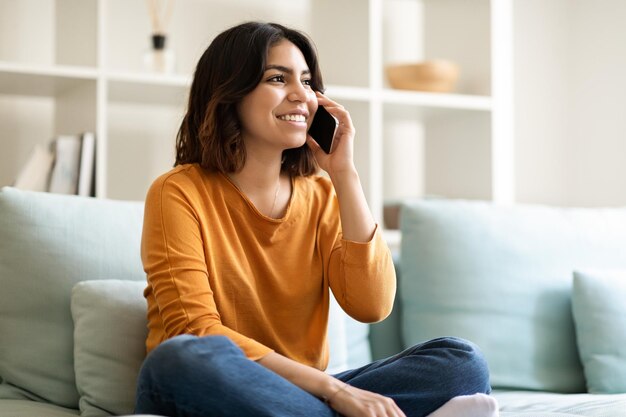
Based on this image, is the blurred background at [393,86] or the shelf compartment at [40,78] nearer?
the shelf compartment at [40,78]

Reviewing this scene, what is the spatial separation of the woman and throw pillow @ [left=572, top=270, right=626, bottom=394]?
0.59m

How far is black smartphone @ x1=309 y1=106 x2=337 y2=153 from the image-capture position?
180cm

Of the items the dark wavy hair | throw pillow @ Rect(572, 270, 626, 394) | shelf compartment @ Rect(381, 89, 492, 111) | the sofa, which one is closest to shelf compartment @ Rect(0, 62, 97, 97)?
the sofa

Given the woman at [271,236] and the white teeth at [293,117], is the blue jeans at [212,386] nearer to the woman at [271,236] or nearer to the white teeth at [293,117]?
the woman at [271,236]

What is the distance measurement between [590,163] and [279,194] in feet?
6.57

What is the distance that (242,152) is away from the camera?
179cm

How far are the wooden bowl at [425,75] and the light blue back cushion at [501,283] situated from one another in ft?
2.83

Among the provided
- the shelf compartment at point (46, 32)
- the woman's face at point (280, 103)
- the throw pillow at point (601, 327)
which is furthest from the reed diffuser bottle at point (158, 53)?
the throw pillow at point (601, 327)

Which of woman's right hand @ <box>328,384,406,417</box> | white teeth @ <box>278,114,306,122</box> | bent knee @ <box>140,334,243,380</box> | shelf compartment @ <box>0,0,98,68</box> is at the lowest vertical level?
woman's right hand @ <box>328,384,406,417</box>

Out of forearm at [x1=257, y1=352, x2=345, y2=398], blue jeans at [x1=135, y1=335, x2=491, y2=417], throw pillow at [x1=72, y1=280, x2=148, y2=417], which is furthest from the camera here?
throw pillow at [x1=72, y1=280, x2=148, y2=417]

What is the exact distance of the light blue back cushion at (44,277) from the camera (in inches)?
71.8

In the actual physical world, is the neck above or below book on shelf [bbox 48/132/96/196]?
below

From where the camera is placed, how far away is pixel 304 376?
1470mm

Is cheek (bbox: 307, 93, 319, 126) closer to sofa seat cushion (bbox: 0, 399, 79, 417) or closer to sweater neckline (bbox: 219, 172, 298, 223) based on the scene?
sweater neckline (bbox: 219, 172, 298, 223)
